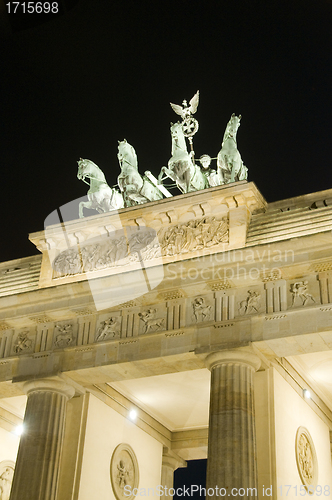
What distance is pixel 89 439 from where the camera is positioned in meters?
18.9

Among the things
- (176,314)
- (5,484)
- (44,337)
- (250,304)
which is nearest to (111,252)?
(44,337)

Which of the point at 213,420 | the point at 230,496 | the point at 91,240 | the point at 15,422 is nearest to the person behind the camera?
the point at 230,496

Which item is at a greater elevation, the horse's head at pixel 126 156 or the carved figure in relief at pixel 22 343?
the horse's head at pixel 126 156

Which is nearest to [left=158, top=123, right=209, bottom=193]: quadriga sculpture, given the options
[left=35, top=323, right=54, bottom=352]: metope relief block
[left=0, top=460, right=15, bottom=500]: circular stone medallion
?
[left=35, top=323, right=54, bottom=352]: metope relief block

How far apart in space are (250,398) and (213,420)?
1.00 m

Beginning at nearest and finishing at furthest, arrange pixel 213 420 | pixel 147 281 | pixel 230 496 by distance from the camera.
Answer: pixel 230 496, pixel 213 420, pixel 147 281

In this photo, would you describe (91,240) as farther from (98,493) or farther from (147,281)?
(98,493)

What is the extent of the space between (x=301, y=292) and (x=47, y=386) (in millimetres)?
7045

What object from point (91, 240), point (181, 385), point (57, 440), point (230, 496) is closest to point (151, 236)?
point (91, 240)

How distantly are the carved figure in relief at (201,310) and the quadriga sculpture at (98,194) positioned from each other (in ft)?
18.2

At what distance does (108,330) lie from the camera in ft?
58.8

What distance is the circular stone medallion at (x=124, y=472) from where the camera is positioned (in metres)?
20.0

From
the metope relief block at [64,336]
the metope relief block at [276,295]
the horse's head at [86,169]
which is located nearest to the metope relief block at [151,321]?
the metope relief block at [64,336]

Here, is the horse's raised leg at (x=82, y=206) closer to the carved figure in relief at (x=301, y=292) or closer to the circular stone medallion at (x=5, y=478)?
the carved figure in relief at (x=301, y=292)
